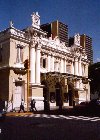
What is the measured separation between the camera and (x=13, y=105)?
1248 inches

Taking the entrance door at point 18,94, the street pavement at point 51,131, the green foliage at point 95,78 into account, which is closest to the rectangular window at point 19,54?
the entrance door at point 18,94

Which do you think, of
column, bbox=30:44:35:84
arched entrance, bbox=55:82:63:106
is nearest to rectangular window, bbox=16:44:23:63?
column, bbox=30:44:35:84

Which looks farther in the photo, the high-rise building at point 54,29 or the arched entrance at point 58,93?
the high-rise building at point 54,29

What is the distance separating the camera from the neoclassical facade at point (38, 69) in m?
32.0

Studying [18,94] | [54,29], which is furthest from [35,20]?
[18,94]

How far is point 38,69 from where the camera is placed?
34875 millimetres

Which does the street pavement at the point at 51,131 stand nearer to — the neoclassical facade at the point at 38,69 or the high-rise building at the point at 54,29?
the neoclassical facade at the point at 38,69

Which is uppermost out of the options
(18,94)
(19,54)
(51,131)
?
(19,54)

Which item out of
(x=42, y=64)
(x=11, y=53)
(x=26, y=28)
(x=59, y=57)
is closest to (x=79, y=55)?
(x=59, y=57)

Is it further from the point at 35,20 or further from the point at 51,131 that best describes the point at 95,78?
the point at 51,131

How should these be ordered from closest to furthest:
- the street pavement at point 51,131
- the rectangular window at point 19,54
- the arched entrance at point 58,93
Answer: the street pavement at point 51,131, the rectangular window at point 19,54, the arched entrance at point 58,93

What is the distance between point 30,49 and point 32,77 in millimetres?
3730

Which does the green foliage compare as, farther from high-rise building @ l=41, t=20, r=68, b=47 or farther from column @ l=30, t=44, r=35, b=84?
column @ l=30, t=44, r=35, b=84

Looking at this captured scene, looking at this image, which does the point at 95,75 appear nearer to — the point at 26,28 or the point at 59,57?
the point at 59,57
